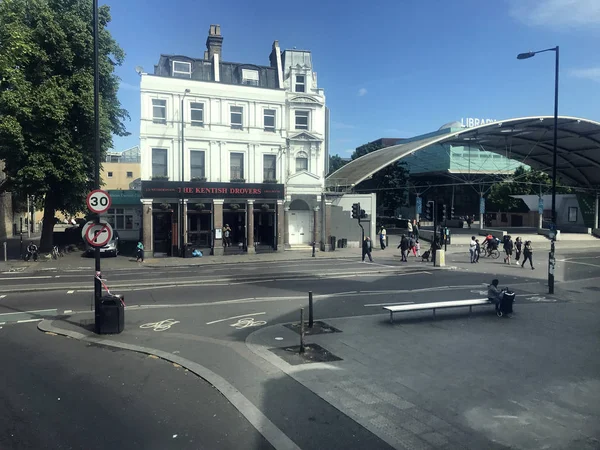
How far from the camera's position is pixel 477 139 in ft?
166

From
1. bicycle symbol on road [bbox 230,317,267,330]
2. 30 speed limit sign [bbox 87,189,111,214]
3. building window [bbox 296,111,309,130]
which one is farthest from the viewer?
building window [bbox 296,111,309,130]

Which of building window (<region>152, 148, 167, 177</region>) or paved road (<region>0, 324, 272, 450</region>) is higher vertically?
building window (<region>152, 148, 167, 177</region>)

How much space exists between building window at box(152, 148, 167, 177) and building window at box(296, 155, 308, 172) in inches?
384

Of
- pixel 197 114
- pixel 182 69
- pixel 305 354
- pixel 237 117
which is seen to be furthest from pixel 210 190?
pixel 305 354

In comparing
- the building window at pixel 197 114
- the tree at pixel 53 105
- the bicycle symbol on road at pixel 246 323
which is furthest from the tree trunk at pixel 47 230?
the bicycle symbol on road at pixel 246 323

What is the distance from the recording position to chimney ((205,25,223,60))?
3725cm

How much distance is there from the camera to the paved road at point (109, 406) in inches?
253

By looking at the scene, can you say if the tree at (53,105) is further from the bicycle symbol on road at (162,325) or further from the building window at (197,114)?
the bicycle symbol on road at (162,325)

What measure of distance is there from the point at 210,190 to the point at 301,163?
7.59 m

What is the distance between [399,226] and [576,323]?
1902 inches

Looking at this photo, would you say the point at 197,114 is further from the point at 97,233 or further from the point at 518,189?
the point at 518,189

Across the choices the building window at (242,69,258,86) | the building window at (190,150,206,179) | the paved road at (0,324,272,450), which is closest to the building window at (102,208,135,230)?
the building window at (190,150,206,179)

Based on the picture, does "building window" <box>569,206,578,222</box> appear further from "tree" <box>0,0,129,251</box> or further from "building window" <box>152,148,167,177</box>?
"tree" <box>0,0,129,251</box>

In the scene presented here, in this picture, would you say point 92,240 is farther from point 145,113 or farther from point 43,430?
point 145,113
